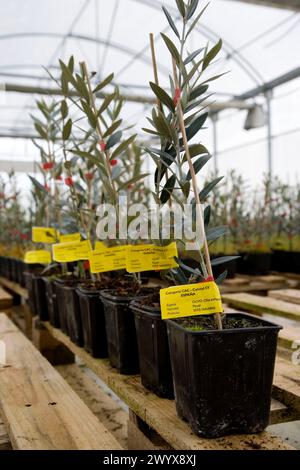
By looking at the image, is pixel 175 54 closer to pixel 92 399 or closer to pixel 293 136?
pixel 92 399

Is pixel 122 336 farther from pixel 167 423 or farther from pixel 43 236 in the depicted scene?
pixel 43 236

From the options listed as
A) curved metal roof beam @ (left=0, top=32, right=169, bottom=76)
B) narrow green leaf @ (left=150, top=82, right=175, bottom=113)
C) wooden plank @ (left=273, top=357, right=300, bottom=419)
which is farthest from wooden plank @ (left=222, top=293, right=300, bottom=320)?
curved metal roof beam @ (left=0, top=32, right=169, bottom=76)

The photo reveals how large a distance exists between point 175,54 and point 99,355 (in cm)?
102

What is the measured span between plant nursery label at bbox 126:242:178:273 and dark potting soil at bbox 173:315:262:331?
1.00 ft

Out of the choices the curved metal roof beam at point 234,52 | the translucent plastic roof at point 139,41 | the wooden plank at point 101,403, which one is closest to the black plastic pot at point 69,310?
the wooden plank at point 101,403

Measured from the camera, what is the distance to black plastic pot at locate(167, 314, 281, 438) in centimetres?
101

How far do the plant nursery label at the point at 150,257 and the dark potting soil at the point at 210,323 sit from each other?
30 centimetres

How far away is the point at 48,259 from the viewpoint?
2598 mm

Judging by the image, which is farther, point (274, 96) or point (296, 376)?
point (274, 96)

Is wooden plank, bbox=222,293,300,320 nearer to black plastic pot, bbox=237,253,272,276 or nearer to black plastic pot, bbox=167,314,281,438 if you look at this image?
black plastic pot, bbox=167,314,281,438

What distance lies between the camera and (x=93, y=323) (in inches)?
67.4

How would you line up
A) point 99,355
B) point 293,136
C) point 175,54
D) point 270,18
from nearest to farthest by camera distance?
point 175,54 → point 99,355 → point 270,18 → point 293,136

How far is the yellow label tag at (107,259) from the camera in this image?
1680 millimetres
